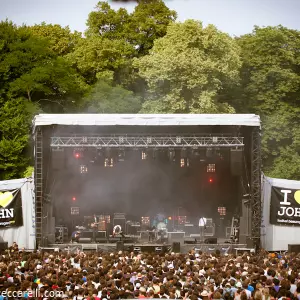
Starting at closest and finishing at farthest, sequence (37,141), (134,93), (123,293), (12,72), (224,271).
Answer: (123,293)
(224,271)
(37,141)
(12,72)
(134,93)

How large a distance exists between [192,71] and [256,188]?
16.7 m

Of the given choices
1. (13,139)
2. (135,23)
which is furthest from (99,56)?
(13,139)

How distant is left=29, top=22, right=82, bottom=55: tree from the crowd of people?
34.0 m

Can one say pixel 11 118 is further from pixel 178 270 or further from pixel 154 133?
pixel 178 270

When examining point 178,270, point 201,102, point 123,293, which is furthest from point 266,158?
point 123,293

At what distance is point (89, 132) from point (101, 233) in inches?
192

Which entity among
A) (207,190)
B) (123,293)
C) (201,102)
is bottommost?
(123,293)

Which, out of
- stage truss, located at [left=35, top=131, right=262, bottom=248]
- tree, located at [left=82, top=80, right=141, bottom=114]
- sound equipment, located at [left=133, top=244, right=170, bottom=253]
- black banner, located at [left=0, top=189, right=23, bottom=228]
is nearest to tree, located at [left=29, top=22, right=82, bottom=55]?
tree, located at [left=82, top=80, right=141, bottom=114]

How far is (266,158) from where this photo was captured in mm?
45469

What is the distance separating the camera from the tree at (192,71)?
1752 inches

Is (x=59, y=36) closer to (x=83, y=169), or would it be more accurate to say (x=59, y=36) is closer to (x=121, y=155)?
(x=83, y=169)

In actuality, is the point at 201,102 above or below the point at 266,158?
above

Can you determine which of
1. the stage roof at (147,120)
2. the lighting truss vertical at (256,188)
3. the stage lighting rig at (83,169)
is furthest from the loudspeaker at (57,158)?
the lighting truss vertical at (256,188)

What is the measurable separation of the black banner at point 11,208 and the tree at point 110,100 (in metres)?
16.6
